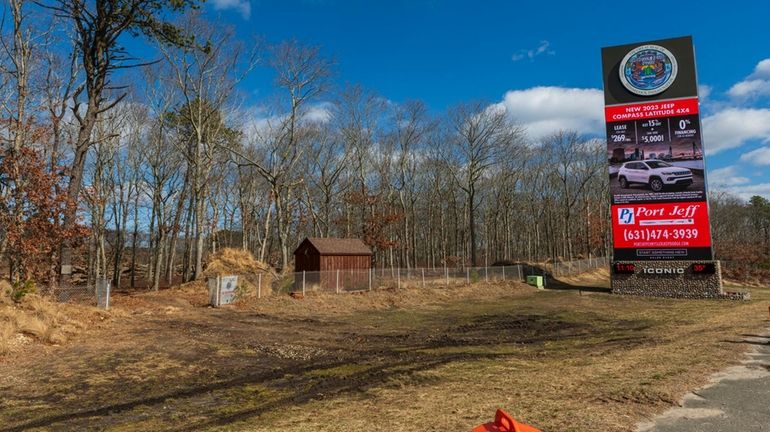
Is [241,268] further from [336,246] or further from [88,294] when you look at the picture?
[88,294]

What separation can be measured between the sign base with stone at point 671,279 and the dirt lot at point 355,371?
10.6 m

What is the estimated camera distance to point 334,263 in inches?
1048

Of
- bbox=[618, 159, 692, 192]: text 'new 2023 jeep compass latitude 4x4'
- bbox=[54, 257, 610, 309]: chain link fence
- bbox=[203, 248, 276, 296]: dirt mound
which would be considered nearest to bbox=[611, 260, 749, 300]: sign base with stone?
bbox=[618, 159, 692, 192]: text 'new 2023 jeep compass latitude 4x4'

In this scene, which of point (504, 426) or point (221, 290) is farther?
point (221, 290)

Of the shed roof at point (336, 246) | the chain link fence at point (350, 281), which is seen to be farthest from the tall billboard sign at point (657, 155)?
the shed roof at point (336, 246)

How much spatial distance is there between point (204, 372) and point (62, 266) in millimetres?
11117

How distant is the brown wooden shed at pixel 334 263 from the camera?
25.1 m

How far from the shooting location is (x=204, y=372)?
30.3 feet

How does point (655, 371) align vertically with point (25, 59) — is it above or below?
below

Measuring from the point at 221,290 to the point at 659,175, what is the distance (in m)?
26.0

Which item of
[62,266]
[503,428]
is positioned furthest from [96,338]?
[503,428]

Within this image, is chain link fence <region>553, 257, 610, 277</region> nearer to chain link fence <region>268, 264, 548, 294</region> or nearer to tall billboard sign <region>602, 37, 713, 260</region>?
chain link fence <region>268, 264, 548, 294</region>

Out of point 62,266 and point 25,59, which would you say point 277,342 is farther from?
point 25,59

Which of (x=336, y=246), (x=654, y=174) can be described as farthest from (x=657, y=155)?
(x=336, y=246)
